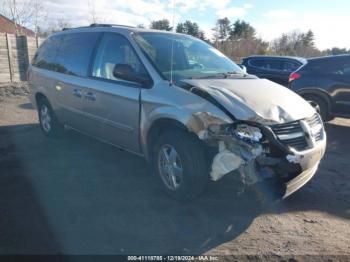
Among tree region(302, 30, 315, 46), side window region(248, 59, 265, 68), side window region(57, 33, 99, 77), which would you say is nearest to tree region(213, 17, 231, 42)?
tree region(302, 30, 315, 46)

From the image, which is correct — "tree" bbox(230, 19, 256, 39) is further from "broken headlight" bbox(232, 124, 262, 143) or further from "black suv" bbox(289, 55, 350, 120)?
"broken headlight" bbox(232, 124, 262, 143)

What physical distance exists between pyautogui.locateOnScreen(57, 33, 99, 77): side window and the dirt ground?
1.42 metres

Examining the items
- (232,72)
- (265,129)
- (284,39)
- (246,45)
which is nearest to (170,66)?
(232,72)

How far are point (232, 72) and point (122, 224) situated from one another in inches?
97.7

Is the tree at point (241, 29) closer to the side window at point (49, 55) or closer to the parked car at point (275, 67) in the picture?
the parked car at point (275, 67)

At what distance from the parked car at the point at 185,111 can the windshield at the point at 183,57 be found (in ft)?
0.06

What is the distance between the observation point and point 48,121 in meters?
6.30

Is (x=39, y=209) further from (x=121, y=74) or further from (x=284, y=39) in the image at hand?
(x=284, y=39)

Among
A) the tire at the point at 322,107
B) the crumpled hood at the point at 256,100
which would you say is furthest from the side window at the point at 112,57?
the tire at the point at 322,107

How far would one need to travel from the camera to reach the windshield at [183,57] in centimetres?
413

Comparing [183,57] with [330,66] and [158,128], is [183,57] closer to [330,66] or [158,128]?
[158,128]

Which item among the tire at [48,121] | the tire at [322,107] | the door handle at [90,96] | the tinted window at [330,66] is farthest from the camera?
the tire at [322,107]

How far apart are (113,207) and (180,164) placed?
891mm

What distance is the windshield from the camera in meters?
4.13
